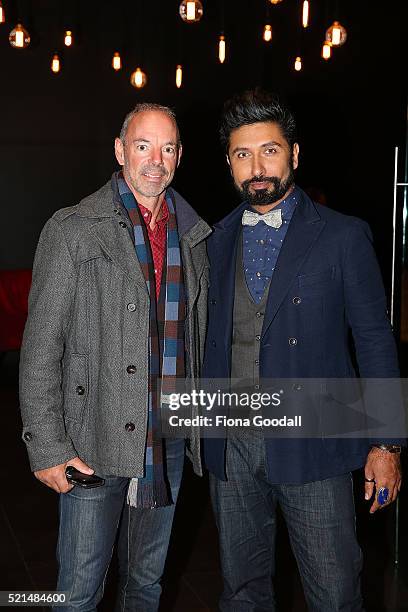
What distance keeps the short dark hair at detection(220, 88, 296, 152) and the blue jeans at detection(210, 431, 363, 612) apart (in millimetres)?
901

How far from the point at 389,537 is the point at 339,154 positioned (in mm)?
5079

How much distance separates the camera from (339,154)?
27.4ft

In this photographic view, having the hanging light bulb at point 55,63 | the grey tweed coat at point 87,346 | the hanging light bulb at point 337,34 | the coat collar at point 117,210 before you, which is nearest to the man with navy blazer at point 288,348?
the coat collar at point 117,210

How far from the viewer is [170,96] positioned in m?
8.99

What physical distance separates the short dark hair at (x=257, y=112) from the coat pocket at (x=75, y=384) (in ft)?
2.69

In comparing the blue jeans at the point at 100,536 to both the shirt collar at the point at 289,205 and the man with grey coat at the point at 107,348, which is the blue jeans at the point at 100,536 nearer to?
the man with grey coat at the point at 107,348

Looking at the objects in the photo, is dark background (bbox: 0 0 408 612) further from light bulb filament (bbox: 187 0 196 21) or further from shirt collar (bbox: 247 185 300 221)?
shirt collar (bbox: 247 185 300 221)

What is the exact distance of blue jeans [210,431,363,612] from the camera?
2355mm

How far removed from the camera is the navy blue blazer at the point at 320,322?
7.80ft

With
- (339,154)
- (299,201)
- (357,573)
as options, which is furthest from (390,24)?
(357,573)

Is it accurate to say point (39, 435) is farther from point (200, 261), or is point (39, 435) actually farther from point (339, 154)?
point (339, 154)

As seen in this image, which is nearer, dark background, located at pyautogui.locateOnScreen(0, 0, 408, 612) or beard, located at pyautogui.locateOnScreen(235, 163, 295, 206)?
beard, located at pyautogui.locateOnScreen(235, 163, 295, 206)

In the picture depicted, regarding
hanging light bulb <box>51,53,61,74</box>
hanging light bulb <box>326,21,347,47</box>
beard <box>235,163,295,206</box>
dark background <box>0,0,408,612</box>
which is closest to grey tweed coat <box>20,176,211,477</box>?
beard <box>235,163,295,206</box>

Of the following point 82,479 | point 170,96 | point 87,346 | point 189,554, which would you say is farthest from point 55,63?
point 82,479
